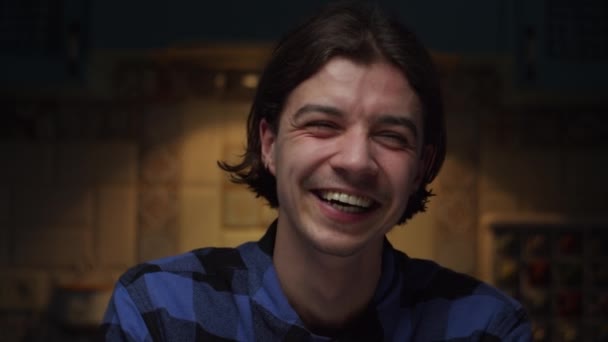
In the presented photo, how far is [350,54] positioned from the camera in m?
0.98

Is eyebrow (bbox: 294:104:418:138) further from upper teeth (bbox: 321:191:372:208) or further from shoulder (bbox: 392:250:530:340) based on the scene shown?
shoulder (bbox: 392:250:530:340)

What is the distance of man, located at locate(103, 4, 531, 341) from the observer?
37.6 inches

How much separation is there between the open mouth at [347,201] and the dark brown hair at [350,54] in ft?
0.49

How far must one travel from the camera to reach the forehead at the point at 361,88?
952mm

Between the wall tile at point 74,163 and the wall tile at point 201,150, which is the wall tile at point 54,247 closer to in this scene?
the wall tile at point 74,163

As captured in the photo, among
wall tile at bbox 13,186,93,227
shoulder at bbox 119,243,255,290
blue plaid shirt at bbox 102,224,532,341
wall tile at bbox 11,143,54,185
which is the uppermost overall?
shoulder at bbox 119,243,255,290

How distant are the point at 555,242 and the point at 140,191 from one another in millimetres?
1129

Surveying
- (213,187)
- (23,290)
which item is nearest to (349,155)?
(213,187)

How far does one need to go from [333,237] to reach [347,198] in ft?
0.16

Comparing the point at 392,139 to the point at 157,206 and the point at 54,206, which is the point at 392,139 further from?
the point at 54,206

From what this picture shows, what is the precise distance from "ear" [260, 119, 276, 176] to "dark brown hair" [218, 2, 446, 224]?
0.01 metres

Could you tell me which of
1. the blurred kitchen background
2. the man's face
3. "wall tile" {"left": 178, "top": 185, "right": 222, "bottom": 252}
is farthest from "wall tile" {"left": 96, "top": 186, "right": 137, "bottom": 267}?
the man's face

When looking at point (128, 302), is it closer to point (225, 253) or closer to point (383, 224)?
point (225, 253)

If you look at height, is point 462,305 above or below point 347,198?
below
